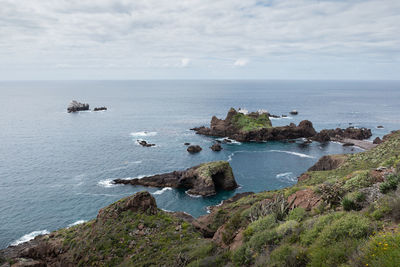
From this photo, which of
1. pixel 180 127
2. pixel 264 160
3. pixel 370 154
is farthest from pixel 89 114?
pixel 370 154

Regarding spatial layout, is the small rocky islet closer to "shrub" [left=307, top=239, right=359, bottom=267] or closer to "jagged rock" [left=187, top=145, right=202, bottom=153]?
"shrub" [left=307, top=239, right=359, bottom=267]

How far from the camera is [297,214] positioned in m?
17.0

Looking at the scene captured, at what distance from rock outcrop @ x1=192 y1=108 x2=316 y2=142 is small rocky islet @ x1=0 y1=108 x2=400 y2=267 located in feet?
160

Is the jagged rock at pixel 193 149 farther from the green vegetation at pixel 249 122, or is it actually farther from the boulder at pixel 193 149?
the green vegetation at pixel 249 122

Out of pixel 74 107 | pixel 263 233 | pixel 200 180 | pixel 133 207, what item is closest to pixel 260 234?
pixel 263 233

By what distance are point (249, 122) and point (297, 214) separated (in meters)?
85.3

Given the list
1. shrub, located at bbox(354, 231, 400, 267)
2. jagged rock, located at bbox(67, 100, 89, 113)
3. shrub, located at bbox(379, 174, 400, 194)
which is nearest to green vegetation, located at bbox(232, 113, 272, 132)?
shrub, located at bbox(379, 174, 400, 194)

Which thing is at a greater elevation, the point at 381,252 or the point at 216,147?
the point at 381,252

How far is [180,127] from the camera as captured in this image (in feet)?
382

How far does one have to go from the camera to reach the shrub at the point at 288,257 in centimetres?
1109

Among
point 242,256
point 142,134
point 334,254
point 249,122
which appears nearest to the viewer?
point 334,254

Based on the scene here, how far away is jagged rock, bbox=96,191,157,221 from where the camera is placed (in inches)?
1219

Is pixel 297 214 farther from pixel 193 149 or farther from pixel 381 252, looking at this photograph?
pixel 193 149

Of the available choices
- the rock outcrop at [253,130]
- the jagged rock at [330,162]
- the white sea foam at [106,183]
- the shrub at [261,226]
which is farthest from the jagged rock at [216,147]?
the shrub at [261,226]
